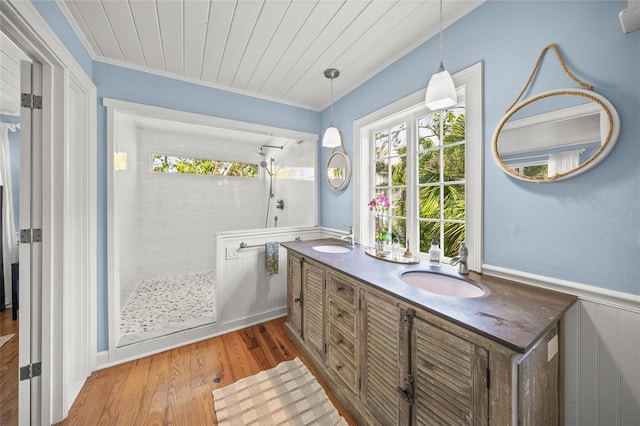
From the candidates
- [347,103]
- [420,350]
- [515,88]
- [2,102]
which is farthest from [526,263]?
[2,102]

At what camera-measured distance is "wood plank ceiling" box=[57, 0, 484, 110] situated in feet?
4.54

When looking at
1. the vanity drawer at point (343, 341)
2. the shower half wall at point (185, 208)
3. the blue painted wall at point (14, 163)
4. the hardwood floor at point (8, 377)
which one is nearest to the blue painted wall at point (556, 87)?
the vanity drawer at point (343, 341)

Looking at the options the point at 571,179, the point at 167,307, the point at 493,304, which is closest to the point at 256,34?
the point at 571,179

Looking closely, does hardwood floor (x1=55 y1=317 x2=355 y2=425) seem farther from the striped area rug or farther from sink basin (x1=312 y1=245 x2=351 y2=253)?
sink basin (x1=312 y1=245 x2=351 y2=253)

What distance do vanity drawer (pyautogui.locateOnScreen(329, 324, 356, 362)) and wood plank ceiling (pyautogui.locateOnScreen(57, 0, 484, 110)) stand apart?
1856 millimetres

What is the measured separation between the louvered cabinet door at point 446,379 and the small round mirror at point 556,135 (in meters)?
0.88

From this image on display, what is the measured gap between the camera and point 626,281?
921 mm

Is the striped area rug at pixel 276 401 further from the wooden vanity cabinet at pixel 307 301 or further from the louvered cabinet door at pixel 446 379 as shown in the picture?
the louvered cabinet door at pixel 446 379

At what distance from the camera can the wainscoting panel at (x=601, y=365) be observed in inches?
35.6

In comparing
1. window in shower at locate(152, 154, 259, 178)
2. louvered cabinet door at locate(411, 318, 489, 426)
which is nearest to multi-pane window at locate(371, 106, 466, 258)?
louvered cabinet door at locate(411, 318, 489, 426)

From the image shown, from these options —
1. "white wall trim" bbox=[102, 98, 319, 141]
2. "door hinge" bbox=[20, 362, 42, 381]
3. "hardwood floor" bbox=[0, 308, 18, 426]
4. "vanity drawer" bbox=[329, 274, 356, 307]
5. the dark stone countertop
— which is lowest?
"hardwood floor" bbox=[0, 308, 18, 426]

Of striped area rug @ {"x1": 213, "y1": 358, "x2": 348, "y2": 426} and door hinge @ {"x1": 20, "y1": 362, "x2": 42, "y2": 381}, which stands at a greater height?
door hinge @ {"x1": 20, "y1": 362, "x2": 42, "y2": 381}

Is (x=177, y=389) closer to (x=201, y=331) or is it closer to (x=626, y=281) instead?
(x=201, y=331)

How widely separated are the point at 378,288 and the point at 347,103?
1958 mm
